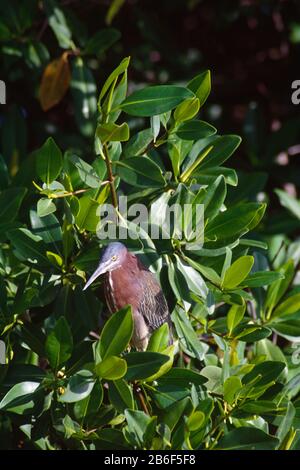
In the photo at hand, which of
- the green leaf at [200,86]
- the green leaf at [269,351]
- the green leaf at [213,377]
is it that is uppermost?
the green leaf at [200,86]

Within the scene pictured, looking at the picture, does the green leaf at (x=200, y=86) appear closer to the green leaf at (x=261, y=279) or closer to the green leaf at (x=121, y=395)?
the green leaf at (x=261, y=279)

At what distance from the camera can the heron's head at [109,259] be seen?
1974 millimetres

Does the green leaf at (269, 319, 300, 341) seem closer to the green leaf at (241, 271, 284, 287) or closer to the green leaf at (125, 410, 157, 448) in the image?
the green leaf at (241, 271, 284, 287)

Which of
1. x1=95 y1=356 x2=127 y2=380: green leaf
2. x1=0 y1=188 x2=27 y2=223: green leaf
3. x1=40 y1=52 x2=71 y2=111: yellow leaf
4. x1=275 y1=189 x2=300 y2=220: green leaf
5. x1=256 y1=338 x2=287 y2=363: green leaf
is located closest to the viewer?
x1=95 y1=356 x2=127 y2=380: green leaf

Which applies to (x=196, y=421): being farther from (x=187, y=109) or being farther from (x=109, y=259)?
(x=187, y=109)

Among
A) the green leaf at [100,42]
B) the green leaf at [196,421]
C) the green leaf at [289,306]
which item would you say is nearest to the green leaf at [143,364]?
the green leaf at [196,421]

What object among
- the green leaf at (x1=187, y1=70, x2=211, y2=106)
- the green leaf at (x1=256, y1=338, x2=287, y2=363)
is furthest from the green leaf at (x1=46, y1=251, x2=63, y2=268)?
the green leaf at (x1=256, y1=338, x2=287, y2=363)

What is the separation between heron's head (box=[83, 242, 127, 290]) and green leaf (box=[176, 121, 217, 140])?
29cm

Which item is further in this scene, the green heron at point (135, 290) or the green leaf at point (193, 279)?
the green heron at point (135, 290)

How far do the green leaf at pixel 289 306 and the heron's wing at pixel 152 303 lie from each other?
1.15 feet

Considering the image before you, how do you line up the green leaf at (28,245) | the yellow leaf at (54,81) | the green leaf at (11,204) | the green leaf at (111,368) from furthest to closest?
1. the yellow leaf at (54,81)
2. the green leaf at (11,204)
3. the green leaf at (28,245)
4. the green leaf at (111,368)

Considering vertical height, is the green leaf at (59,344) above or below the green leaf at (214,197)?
below

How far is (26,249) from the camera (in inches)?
80.4

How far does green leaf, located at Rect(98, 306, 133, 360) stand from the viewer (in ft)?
6.05
